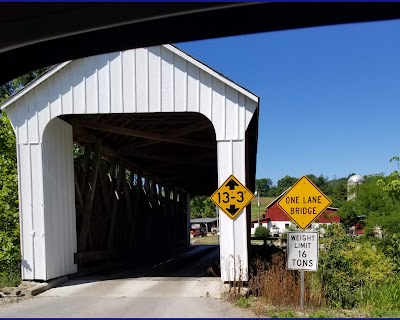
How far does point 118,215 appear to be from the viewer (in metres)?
A: 17.6

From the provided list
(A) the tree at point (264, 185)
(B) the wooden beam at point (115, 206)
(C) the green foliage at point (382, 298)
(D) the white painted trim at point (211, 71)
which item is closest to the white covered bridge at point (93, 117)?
(D) the white painted trim at point (211, 71)

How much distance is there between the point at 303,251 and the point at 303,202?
2.89 feet

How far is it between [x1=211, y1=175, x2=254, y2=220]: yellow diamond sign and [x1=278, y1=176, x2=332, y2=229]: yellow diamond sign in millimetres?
1246

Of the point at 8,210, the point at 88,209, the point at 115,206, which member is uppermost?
the point at 8,210

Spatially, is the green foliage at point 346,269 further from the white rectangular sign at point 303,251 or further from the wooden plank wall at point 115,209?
the wooden plank wall at point 115,209

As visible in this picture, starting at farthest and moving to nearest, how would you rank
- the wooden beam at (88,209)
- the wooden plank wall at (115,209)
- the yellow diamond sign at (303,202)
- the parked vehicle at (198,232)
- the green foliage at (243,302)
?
the parked vehicle at (198,232)
the wooden plank wall at (115,209)
the wooden beam at (88,209)
the green foliage at (243,302)
the yellow diamond sign at (303,202)

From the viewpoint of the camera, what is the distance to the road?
7.58 meters

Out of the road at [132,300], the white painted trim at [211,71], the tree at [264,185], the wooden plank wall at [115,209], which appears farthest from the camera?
the tree at [264,185]

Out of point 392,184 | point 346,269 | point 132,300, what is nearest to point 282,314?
point 346,269

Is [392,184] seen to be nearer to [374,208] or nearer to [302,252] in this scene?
[374,208]

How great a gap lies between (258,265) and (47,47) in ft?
27.2

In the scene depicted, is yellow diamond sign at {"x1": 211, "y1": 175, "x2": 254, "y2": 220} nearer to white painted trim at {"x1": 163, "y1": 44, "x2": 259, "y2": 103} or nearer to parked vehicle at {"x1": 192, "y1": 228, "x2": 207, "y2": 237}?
white painted trim at {"x1": 163, "y1": 44, "x2": 259, "y2": 103}

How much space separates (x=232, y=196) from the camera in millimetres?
9273

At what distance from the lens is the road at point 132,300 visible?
7.58 meters
